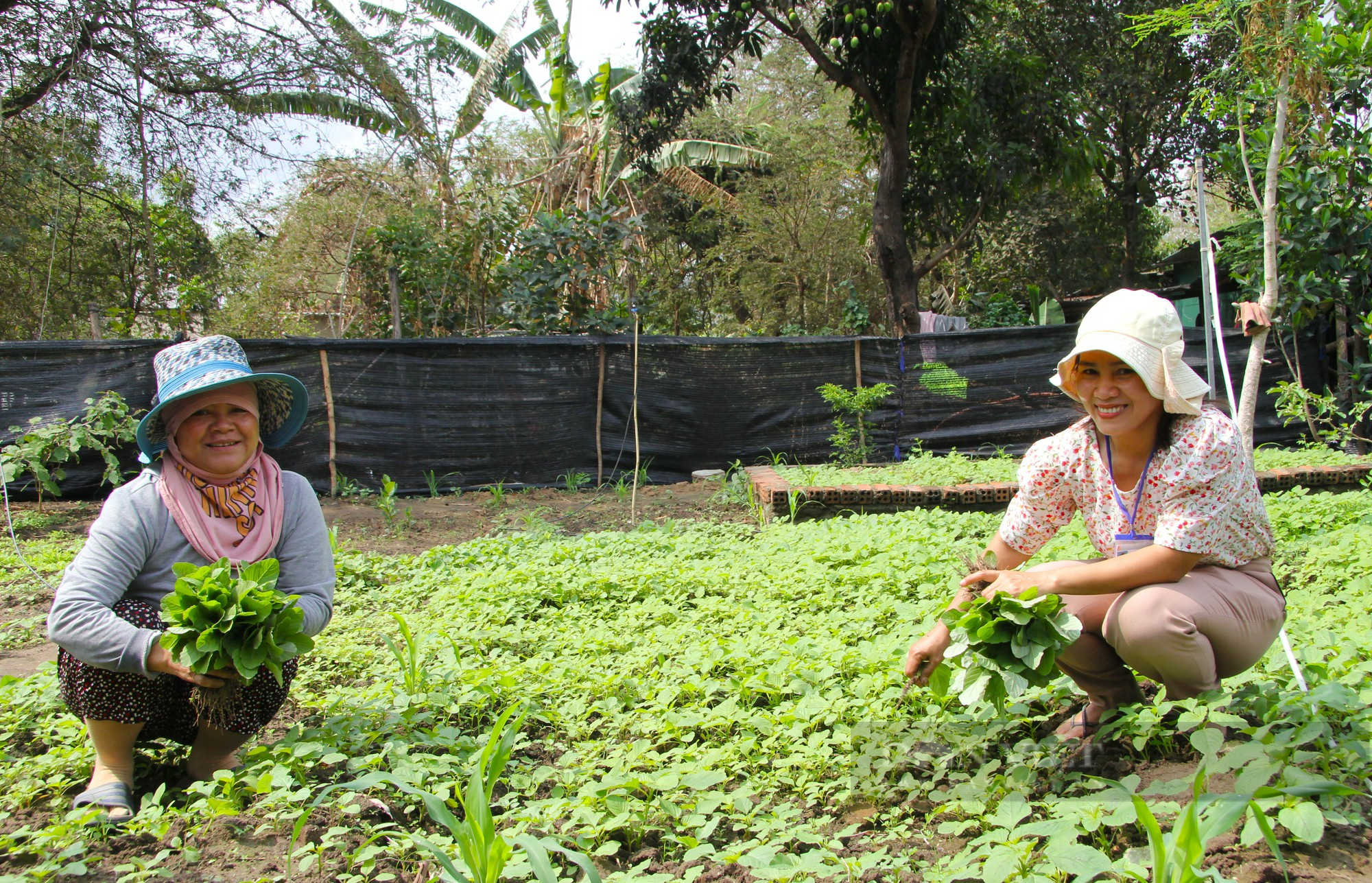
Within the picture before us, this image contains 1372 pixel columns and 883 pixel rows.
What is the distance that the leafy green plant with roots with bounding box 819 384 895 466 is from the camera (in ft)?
29.5

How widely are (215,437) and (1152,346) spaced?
8.48 ft

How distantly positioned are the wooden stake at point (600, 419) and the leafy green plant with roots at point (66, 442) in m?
4.15

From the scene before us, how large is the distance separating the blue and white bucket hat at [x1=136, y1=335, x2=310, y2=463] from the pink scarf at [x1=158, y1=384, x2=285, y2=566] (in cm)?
4

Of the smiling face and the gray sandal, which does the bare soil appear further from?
the gray sandal

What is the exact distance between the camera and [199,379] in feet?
8.35

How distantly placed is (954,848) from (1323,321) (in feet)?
32.6

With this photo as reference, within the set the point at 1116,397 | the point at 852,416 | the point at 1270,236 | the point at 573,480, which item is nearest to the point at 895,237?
the point at 852,416

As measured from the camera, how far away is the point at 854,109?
12438mm

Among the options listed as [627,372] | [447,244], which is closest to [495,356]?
[627,372]

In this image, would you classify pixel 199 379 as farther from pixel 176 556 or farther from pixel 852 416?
pixel 852 416

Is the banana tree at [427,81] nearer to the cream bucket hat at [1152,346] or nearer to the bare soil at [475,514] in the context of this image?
the bare soil at [475,514]

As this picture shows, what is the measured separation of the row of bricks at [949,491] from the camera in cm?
645

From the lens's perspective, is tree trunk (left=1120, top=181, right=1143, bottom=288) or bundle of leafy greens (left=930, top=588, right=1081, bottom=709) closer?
bundle of leafy greens (left=930, top=588, right=1081, bottom=709)

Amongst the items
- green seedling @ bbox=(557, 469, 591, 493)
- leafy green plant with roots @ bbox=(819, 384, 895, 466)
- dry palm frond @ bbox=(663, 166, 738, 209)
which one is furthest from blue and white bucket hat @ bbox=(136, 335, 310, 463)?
dry palm frond @ bbox=(663, 166, 738, 209)
